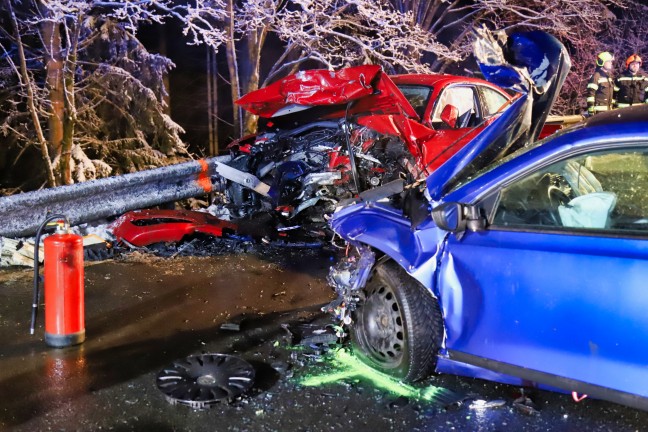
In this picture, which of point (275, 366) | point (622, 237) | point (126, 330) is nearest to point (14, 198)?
point (126, 330)

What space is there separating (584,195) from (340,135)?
454cm

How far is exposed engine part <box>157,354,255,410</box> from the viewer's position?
3.64 meters

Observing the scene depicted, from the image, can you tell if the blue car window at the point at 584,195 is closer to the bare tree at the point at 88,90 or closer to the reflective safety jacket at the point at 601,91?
the bare tree at the point at 88,90

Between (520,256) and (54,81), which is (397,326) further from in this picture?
(54,81)

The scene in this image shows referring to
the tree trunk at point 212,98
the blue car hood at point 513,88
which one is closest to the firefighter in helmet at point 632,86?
the blue car hood at point 513,88

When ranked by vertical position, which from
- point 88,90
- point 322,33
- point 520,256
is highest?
point 322,33

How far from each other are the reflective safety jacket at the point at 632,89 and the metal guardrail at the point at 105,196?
7.23 m

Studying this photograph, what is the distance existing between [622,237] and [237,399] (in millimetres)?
2230

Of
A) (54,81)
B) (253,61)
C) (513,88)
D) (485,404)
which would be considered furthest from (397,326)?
(253,61)

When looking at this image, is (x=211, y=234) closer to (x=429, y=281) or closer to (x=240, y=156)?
(x=240, y=156)

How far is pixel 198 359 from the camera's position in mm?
4129

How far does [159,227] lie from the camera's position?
731 centimetres

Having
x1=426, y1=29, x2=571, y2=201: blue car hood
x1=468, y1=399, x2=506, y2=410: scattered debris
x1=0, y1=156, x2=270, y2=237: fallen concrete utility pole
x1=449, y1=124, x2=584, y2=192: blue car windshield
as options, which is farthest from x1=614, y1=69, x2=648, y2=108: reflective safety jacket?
x1=468, y1=399, x2=506, y2=410: scattered debris

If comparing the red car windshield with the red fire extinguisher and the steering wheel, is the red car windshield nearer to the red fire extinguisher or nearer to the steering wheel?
the steering wheel
